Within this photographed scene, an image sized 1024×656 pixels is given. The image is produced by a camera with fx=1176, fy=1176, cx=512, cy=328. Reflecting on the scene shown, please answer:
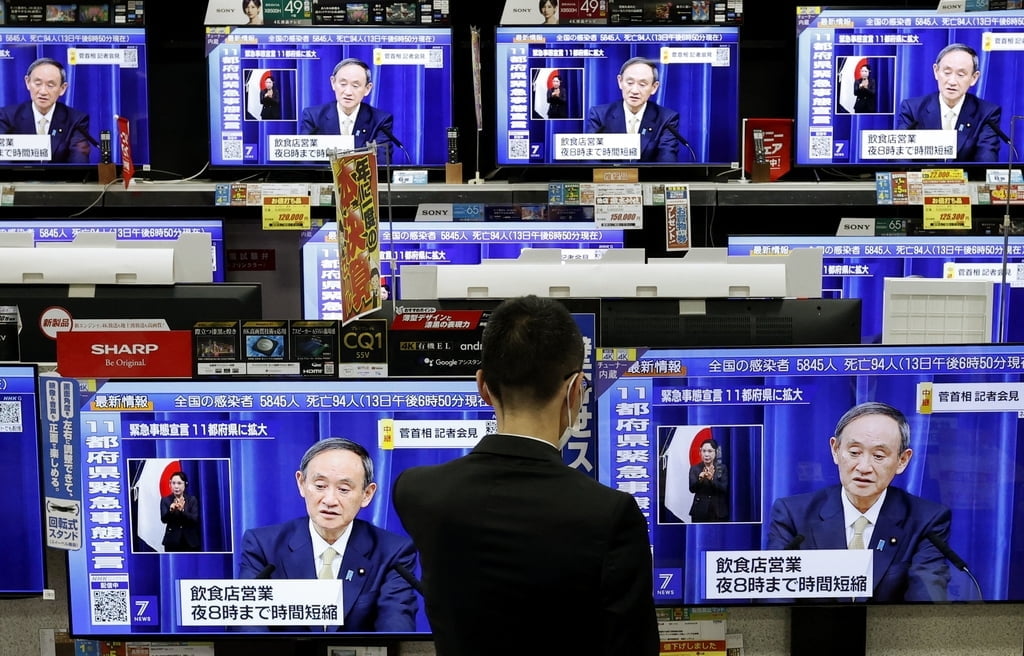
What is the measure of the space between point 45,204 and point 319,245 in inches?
53.2

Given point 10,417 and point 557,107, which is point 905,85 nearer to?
point 557,107

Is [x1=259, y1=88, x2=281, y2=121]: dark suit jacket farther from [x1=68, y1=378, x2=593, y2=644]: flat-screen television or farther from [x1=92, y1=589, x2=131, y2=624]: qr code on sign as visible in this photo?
[x1=92, y1=589, x2=131, y2=624]: qr code on sign

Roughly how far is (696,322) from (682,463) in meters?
0.44

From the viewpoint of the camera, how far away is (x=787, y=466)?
1943mm

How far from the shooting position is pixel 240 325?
1.97 metres

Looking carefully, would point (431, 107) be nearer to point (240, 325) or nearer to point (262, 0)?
point (262, 0)

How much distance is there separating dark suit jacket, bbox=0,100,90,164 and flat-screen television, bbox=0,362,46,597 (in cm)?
374

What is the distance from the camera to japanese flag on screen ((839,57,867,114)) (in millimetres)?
5195

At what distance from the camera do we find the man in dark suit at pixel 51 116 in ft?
17.5

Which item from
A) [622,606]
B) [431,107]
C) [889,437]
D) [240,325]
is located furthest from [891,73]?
[622,606]

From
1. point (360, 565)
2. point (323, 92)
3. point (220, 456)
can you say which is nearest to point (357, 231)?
point (220, 456)

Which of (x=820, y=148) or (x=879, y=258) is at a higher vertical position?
(x=820, y=148)

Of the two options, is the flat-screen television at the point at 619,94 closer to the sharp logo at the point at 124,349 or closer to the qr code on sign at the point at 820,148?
the qr code on sign at the point at 820,148

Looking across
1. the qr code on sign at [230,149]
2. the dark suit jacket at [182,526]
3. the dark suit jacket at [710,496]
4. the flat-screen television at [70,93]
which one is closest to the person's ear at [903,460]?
the dark suit jacket at [710,496]
